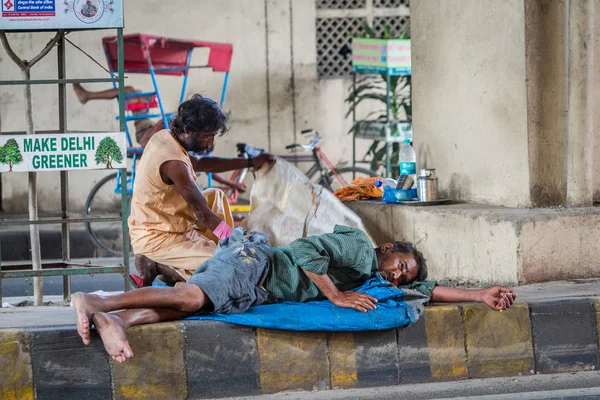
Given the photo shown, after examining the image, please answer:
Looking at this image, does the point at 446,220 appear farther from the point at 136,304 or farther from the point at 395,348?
the point at 136,304

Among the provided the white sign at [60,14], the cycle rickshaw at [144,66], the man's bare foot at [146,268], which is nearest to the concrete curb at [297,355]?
the man's bare foot at [146,268]

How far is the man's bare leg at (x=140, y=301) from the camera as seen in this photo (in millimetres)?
3799

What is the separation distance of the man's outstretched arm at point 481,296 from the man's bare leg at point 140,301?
1145 mm

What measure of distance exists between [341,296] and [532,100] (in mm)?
1775

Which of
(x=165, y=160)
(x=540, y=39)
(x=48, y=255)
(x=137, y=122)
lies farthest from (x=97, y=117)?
(x=540, y=39)

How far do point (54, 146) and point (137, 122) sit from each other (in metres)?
5.98

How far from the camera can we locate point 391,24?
43.0 ft

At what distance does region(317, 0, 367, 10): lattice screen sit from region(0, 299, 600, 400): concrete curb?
356 inches

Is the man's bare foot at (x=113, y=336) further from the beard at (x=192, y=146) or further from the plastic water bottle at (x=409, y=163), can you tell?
the plastic water bottle at (x=409, y=163)

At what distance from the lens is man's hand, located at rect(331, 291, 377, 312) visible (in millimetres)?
4199

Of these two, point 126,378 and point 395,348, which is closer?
point 126,378

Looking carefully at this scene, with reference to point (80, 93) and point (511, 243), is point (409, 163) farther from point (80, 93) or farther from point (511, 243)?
point (80, 93)

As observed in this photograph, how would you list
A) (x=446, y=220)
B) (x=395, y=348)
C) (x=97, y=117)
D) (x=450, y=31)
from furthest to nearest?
(x=97, y=117) → (x=450, y=31) → (x=446, y=220) → (x=395, y=348)

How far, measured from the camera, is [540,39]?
520cm
